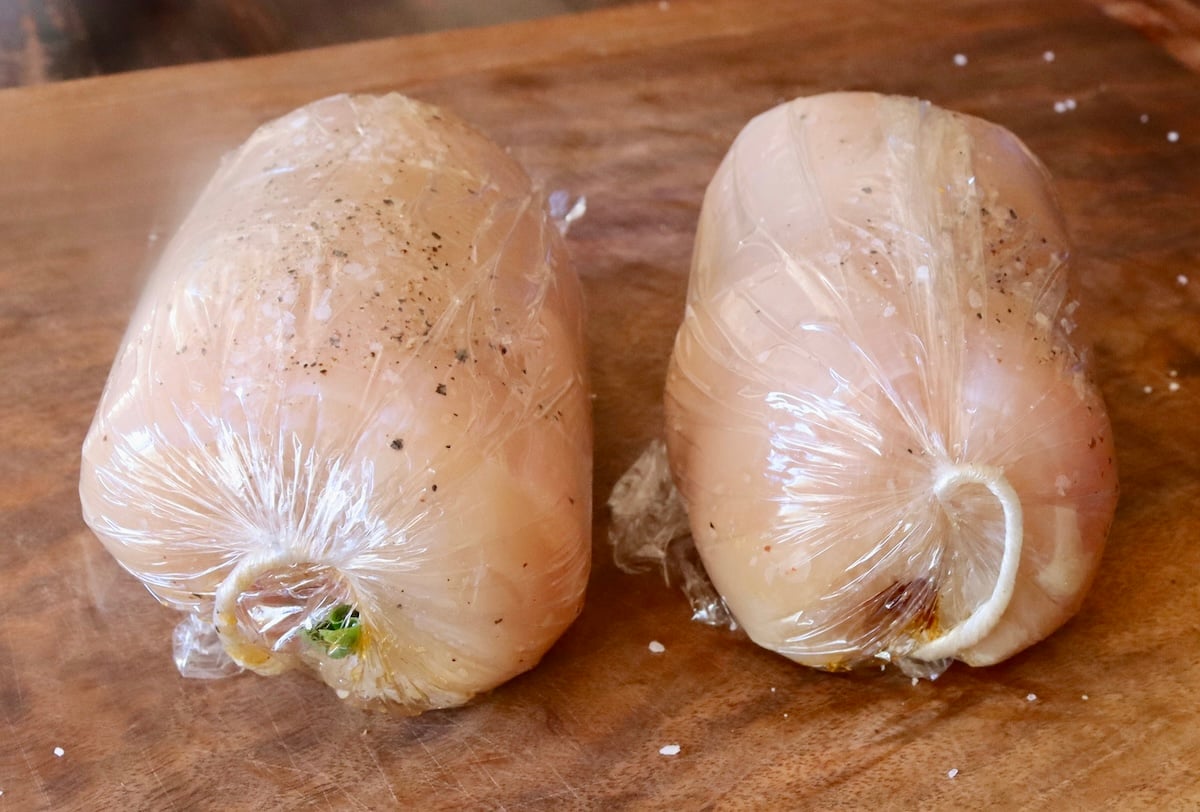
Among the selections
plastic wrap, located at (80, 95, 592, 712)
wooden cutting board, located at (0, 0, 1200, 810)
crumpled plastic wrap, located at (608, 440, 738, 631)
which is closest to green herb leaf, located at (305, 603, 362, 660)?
plastic wrap, located at (80, 95, 592, 712)

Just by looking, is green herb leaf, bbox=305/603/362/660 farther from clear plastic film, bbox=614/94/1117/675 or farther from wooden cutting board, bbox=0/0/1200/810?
clear plastic film, bbox=614/94/1117/675

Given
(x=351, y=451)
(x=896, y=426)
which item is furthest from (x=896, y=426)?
(x=351, y=451)

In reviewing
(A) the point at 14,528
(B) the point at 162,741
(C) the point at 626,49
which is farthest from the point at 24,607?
(C) the point at 626,49

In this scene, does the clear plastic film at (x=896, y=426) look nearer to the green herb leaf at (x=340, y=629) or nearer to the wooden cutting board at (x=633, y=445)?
the wooden cutting board at (x=633, y=445)

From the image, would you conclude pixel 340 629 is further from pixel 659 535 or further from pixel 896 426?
pixel 896 426

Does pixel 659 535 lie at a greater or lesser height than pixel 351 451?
lesser

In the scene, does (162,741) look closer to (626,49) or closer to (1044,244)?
(1044,244)
